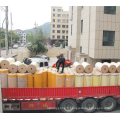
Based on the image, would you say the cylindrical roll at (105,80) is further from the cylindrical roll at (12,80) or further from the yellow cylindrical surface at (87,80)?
the cylindrical roll at (12,80)

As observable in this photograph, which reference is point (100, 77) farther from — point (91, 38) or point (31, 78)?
point (91, 38)

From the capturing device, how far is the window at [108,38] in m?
15.7

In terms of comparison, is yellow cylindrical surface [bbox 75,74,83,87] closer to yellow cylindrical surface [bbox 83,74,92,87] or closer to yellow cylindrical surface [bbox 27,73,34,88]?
yellow cylindrical surface [bbox 83,74,92,87]

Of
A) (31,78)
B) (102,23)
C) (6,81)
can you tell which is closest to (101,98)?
(31,78)

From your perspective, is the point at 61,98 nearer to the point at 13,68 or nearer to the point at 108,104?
the point at 108,104

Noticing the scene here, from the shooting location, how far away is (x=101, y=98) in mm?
8133

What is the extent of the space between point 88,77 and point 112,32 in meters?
9.57

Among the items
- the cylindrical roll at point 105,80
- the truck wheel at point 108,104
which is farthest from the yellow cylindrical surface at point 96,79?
the truck wheel at point 108,104

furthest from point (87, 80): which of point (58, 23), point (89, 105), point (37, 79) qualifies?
point (58, 23)

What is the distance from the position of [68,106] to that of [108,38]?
10.5 meters

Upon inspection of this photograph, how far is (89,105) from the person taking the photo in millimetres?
8164

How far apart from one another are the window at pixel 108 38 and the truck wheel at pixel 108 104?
8.81 m

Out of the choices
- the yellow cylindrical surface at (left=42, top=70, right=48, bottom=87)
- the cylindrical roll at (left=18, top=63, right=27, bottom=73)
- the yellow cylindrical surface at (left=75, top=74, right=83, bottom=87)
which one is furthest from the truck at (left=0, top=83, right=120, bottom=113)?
the cylindrical roll at (left=18, top=63, right=27, bottom=73)

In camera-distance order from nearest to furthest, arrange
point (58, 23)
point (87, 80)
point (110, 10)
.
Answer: point (87, 80), point (110, 10), point (58, 23)
